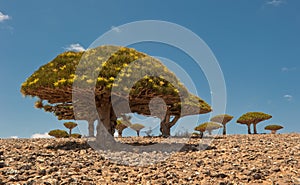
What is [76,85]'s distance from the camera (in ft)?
50.2

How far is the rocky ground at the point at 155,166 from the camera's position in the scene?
33.1 feet

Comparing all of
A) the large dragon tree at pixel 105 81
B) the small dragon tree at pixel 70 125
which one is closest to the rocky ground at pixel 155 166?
the large dragon tree at pixel 105 81

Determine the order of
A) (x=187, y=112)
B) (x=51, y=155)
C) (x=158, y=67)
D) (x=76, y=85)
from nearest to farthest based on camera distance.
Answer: (x=51, y=155) < (x=76, y=85) < (x=158, y=67) < (x=187, y=112)

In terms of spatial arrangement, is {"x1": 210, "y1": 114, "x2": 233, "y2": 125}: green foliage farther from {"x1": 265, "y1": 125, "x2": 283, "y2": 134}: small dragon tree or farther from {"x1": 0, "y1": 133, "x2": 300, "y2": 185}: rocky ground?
{"x1": 0, "y1": 133, "x2": 300, "y2": 185}: rocky ground

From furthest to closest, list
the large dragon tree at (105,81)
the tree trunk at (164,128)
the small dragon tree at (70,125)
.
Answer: the small dragon tree at (70,125), the tree trunk at (164,128), the large dragon tree at (105,81)

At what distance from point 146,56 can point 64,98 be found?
5591 mm

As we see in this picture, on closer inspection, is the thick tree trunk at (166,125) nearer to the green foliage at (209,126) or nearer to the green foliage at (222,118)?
the green foliage at (209,126)

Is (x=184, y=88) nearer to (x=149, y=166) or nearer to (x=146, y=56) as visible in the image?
(x=146, y=56)

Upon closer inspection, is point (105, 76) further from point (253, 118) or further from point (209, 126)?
point (253, 118)

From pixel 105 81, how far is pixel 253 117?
87.7 feet

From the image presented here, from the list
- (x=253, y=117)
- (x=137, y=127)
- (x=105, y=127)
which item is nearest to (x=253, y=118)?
(x=253, y=117)

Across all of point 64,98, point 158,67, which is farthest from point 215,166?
point 64,98

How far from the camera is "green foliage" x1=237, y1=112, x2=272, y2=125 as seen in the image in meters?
36.8

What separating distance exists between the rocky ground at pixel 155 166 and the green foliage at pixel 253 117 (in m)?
22.2
